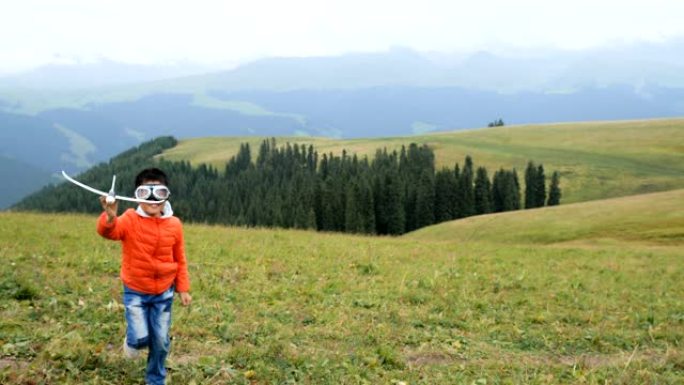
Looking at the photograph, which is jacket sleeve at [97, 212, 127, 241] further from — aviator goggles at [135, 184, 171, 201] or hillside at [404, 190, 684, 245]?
Answer: hillside at [404, 190, 684, 245]

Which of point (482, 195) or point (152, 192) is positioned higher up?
point (152, 192)

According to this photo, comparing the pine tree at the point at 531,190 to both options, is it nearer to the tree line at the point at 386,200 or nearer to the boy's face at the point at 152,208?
the tree line at the point at 386,200

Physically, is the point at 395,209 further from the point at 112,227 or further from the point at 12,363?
the point at 112,227

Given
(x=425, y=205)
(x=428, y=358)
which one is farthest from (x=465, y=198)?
(x=428, y=358)

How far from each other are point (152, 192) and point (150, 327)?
→ 2011 mm

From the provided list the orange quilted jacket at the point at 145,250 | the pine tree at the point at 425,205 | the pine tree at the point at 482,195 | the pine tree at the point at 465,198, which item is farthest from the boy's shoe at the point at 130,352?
the pine tree at the point at 482,195

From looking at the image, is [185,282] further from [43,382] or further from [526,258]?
[526,258]

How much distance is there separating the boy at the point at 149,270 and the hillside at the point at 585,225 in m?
33.6

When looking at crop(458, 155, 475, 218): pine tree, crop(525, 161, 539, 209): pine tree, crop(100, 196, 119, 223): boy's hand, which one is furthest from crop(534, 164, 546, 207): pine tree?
crop(100, 196, 119, 223): boy's hand

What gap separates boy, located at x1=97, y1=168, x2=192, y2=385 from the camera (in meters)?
8.13

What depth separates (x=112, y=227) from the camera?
310 inches

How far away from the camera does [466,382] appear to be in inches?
379

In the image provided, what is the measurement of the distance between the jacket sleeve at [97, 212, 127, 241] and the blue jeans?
2.63ft

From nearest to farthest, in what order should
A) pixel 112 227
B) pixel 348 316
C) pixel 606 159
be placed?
1. pixel 112 227
2. pixel 348 316
3. pixel 606 159
